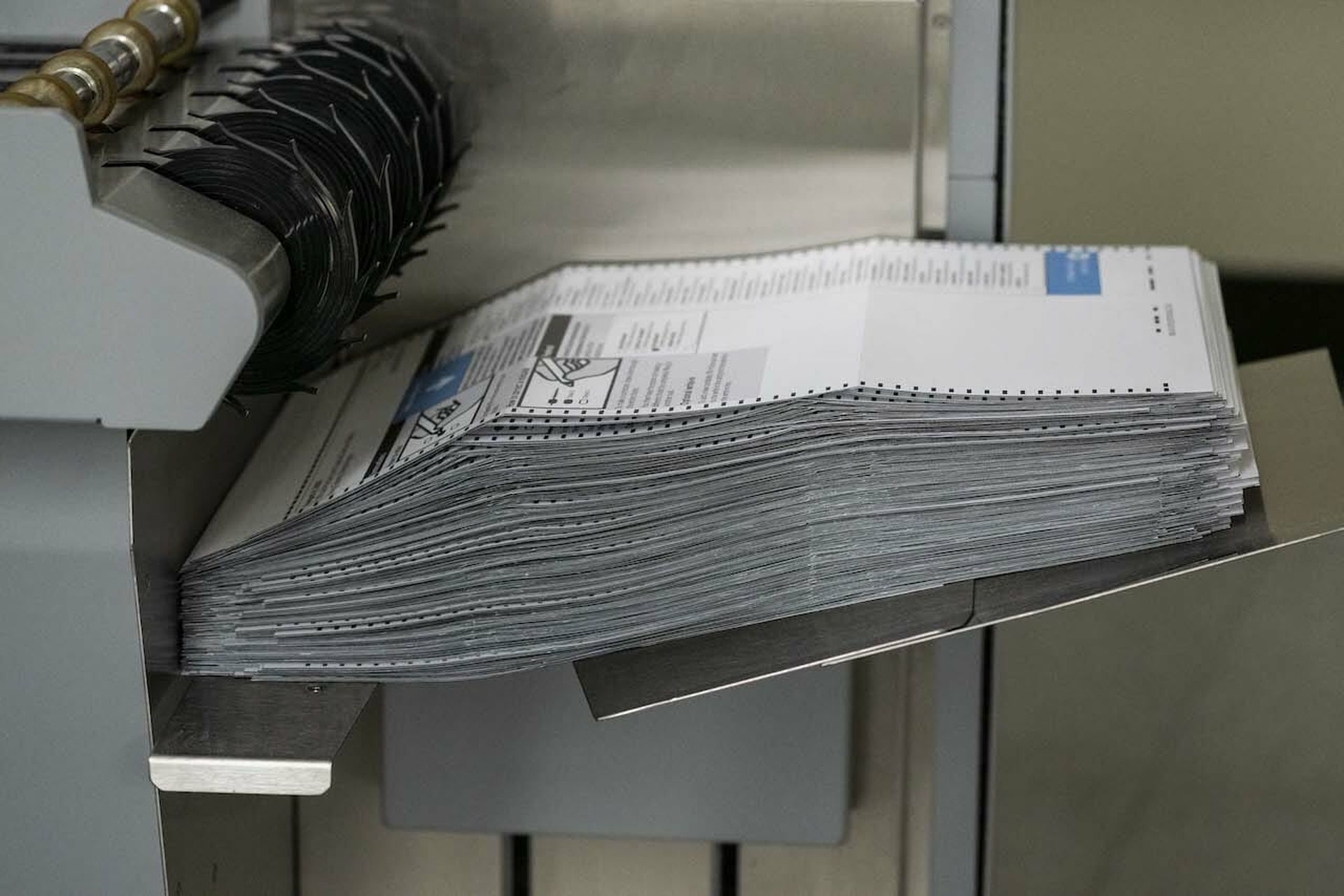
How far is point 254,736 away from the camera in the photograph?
55cm

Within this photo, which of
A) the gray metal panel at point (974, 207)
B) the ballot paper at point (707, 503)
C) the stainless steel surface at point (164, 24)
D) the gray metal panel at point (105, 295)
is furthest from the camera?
the gray metal panel at point (974, 207)

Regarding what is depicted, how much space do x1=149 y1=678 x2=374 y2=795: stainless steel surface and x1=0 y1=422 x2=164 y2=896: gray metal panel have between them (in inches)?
0.7

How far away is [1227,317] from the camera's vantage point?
786 mm

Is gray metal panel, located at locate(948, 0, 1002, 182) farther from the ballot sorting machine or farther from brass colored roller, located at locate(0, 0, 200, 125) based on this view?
brass colored roller, located at locate(0, 0, 200, 125)

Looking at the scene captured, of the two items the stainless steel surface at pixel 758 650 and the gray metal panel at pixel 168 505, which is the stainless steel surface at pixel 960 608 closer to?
the stainless steel surface at pixel 758 650

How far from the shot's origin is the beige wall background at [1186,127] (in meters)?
0.73

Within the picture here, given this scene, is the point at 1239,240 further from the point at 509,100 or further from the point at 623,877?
the point at 623,877

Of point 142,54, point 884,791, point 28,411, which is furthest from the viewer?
point 884,791

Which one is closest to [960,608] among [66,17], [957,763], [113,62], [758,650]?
[758,650]

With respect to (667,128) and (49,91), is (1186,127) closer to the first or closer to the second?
(667,128)

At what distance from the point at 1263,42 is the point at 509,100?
40 cm

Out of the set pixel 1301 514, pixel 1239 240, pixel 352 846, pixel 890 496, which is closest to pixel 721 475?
pixel 890 496

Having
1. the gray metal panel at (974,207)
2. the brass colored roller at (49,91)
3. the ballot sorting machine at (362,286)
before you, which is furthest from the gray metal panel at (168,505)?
the gray metal panel at (974,207)

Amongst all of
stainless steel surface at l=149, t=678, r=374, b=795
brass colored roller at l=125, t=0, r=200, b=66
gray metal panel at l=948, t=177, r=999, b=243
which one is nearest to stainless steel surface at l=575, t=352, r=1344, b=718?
stainless steel surface at l=149, t=678, r=374, b=795
